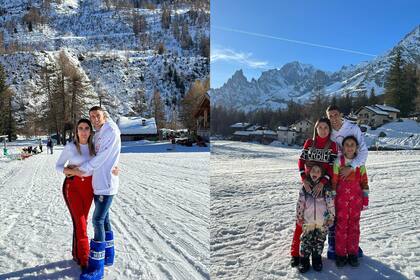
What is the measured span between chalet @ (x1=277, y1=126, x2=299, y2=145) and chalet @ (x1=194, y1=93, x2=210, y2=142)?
11.7m

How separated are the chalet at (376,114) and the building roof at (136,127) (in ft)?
66.7

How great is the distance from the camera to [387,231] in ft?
12.7

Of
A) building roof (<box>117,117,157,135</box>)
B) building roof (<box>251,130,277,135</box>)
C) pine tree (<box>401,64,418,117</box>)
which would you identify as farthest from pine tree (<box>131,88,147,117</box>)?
pine tree (<box>401,64,418,117</box>)

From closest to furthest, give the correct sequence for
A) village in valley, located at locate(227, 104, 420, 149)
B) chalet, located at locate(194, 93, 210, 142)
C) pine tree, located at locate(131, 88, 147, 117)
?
chalet, located at locate(194, 93, 210, 142), village in valley, located at locate(227, 104, 420, 149), pine tree, located at locate(131, 88, 147, 117)

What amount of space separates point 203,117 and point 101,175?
80.8 ft

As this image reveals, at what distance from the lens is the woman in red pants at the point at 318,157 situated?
2.83m

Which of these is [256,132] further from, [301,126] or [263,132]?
[301,126]

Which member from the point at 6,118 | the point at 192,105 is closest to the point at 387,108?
the point at 192,105

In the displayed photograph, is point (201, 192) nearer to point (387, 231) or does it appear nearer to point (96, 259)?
point (387, 231)

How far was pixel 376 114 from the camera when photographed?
3272 cm

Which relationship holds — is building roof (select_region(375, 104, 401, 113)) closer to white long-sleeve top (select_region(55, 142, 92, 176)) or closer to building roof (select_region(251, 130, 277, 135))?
building roof (select_region(251, 130, 277, 135))

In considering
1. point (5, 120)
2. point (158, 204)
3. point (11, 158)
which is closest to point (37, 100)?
point (5, 120)

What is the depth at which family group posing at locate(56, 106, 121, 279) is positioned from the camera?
8.57 ft

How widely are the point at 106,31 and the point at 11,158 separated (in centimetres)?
11063
